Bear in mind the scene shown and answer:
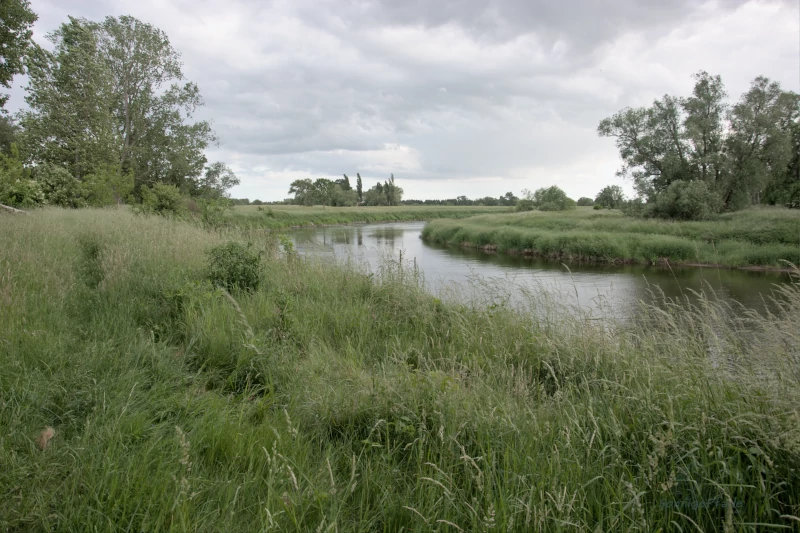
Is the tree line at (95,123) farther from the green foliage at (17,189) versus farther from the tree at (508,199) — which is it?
the tree at (508,199)

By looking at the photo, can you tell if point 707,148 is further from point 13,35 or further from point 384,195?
point 384,195

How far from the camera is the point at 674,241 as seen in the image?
24016 mm

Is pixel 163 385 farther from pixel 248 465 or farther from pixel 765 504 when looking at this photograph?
pixel 765 504

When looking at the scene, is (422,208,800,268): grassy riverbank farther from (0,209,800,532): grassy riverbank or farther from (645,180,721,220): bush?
(0,209,800,532): grassy riverbank

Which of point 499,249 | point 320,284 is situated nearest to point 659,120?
point 499,249

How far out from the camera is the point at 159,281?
5664 mm

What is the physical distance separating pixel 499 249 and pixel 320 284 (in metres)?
25.2

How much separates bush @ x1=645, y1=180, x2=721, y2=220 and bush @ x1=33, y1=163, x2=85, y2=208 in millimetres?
36544

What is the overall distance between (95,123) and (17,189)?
6.25 metres

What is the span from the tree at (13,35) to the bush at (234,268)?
7.51 meters

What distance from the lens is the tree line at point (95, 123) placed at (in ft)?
51.4

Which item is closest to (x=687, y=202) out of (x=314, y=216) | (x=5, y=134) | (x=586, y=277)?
(x=586, y=277)

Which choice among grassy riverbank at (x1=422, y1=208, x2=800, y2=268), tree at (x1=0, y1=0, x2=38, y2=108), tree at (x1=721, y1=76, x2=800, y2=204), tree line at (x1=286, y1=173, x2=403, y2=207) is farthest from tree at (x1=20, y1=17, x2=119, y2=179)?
tree line at (x1=286, y1=173, x2=403, y2=207)

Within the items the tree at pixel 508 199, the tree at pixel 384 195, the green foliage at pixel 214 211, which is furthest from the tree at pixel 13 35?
the tree at pixel 508 199
